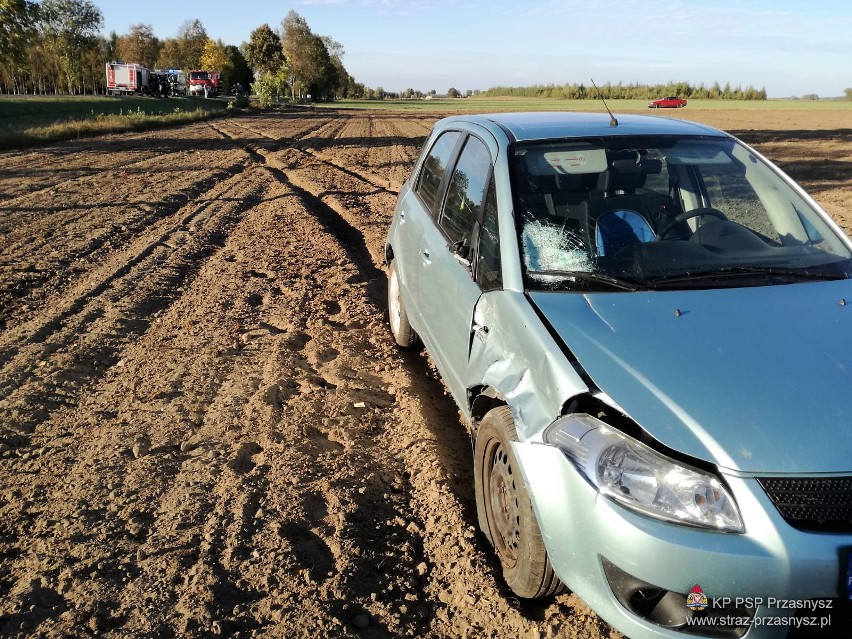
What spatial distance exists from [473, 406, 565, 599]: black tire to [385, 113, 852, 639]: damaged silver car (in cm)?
1

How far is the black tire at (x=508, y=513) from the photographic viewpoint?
8.45ft

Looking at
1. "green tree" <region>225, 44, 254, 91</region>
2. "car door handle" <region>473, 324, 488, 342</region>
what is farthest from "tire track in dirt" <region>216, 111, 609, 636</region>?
"green tree" <region>225, 44, 254, 91</region>

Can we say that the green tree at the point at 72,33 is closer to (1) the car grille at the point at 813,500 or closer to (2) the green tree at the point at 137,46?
Answer: (2) the green tree at the point at 137,46

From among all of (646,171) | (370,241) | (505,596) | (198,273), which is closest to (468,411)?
(505,596)

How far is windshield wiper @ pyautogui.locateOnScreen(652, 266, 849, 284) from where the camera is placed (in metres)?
3.15

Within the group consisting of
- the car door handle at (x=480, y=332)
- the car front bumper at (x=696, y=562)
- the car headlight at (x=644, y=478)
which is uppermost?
the car door handle at (x=480, y=332)

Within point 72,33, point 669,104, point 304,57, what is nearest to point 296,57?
point 304,57

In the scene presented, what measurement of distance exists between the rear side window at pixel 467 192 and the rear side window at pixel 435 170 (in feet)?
0.82

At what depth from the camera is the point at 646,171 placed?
154 inches

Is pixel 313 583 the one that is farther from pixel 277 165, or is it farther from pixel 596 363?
pixel 277 165

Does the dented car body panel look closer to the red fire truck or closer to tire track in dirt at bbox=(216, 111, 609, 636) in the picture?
tire track in dirt at bbox=(216, 111, 609, 636)

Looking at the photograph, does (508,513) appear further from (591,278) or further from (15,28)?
(15,28)

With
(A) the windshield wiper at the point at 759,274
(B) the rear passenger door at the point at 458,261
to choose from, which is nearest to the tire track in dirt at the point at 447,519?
(B) the rear passenger door at the point at 458,261

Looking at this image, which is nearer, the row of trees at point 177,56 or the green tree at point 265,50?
the row of trees at point 177,56
